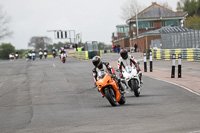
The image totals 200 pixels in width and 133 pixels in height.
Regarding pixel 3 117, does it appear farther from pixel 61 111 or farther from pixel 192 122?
pixel 192 122

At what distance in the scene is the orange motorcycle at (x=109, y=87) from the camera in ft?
32.4

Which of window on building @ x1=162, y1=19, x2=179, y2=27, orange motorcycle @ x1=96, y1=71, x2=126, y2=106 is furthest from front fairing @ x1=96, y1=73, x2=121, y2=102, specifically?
window on building @ x1=162, y1=19, x2=179, y2=27

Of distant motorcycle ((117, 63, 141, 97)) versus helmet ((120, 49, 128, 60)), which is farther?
helmet ((120, 49, 128, 60))

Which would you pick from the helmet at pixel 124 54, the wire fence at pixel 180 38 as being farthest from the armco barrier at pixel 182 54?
the helmet at pixel 124 54

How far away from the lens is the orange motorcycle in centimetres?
987

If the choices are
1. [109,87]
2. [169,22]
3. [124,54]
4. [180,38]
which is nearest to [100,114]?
[109,87]

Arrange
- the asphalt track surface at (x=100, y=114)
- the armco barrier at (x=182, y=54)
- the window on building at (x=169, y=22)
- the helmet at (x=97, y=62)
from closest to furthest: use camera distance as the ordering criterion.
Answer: the asphalt track surface at (x=100, y=114) < the helmet at (x=97, y=62) < the armco barrier at (x=182, y=54) < the window on building at (x=169, y=22)

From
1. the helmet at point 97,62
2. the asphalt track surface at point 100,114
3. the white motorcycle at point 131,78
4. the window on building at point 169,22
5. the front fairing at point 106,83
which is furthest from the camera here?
the window on building at point 169,22

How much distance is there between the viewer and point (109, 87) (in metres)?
10.0

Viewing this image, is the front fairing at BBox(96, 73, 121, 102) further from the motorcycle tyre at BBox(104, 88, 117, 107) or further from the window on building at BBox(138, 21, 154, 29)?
the window on building at BBox(138, 21, 154, 29)

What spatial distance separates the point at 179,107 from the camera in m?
9.41

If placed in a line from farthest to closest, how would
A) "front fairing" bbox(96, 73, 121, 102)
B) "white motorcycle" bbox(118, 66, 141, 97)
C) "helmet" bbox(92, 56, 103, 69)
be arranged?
"white motorcycle" bbox(118, 66, 141, 97)
"helmet" bbox(92, 56, 103, 69)
"front fairing" bbox(96, 73, 121, 102)

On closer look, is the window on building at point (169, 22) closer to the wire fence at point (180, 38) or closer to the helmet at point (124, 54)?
the wire fence at point (180, 38)

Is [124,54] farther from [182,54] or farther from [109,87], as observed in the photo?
[182,54]
